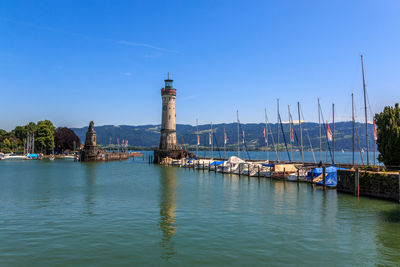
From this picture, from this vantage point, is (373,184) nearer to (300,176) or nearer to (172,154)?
(300,176)

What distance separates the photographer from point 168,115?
10100 centimetres

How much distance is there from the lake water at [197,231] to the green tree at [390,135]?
23.5ft

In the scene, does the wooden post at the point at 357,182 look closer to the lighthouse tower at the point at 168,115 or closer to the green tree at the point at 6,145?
the lighthouse tower at the point at 168,115

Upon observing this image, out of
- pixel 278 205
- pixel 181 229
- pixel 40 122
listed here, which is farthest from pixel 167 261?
pixel 40 122

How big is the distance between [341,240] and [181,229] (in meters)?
9.86

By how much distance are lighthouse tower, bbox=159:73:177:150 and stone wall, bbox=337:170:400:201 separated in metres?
69.0

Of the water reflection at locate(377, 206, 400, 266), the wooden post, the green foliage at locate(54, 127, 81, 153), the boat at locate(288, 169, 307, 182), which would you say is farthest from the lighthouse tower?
the water reflection at locate(377, 206, 400, 266)

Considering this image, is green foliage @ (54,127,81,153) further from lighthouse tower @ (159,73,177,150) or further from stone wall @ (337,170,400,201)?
stone wall @ (337,170,400,201)

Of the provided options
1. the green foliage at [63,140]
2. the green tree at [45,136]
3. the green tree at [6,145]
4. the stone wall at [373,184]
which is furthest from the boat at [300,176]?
the green tree at [6,145]

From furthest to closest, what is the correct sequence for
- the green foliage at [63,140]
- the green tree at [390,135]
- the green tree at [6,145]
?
the green foliage at [63,140] < the green tree at [6,145] < the green tree at [390,135]

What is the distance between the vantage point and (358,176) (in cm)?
3506

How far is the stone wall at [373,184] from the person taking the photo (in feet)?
101

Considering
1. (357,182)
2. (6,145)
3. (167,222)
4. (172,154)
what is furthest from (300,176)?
(6,145)

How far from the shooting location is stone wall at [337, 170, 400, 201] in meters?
30.9
